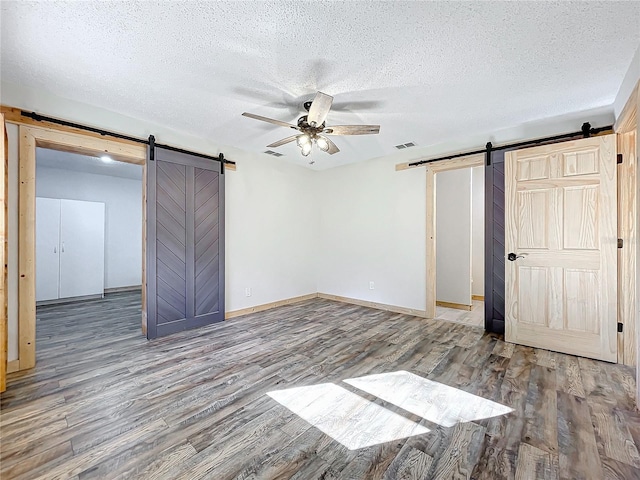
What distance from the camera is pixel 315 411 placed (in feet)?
6.38

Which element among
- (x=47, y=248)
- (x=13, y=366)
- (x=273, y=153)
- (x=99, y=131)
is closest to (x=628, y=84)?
(x=273, y=153)

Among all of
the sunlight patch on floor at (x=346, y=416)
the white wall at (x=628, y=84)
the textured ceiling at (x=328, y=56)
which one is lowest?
the sunlight patch on floor at (x=346, y=416)

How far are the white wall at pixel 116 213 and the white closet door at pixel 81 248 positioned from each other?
459mm

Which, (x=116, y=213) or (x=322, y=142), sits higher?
(x=322, y=142)

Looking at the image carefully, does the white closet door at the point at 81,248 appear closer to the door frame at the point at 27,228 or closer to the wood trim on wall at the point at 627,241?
the door frame at the point at 27,228

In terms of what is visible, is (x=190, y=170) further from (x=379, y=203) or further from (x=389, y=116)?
(x=379, y=203)

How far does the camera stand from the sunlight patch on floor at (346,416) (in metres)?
1.69

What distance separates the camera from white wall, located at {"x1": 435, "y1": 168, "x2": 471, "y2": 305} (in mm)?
4918

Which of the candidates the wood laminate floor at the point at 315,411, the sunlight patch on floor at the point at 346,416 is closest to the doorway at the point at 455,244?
the wood laminate floor at the point at 315,411

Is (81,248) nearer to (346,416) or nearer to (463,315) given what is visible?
(346,416)

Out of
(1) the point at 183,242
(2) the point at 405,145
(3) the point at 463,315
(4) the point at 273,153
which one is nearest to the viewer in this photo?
(1) the point at 183,242

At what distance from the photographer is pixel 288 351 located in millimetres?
2994

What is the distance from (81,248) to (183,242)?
3606 millimetres

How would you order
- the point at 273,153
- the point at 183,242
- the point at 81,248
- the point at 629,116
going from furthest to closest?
the point at 81,248, the point at 273,153, the point at 183,242, the point at 629,116
